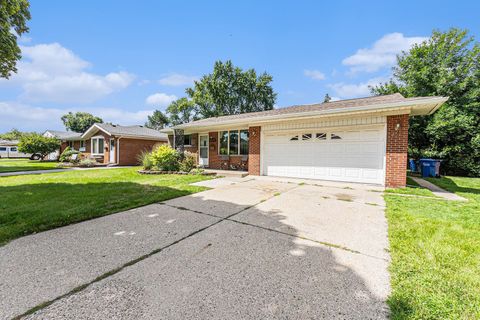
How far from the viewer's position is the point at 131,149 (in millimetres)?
17312

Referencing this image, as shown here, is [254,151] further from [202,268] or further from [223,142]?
[202,268]

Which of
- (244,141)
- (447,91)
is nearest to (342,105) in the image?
(244,141)

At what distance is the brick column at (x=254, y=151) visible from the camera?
9.52 meters

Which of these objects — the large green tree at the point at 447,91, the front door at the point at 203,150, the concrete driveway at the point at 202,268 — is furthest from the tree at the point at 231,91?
the concrete driveway at the point at 202,268

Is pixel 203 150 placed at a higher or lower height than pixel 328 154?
higher

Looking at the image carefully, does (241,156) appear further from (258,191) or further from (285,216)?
(285,216)

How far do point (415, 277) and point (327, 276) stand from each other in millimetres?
845

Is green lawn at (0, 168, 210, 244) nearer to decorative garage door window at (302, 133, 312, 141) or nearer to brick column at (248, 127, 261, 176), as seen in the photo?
brick column at (248, 127, 261, 176)

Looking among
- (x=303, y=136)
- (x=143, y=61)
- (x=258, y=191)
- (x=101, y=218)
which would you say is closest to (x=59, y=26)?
(x=143, y=61)

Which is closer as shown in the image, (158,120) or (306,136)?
(306,136)

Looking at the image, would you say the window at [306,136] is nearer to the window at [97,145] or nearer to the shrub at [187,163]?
the shrub at [187,163]

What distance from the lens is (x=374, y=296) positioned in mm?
1729

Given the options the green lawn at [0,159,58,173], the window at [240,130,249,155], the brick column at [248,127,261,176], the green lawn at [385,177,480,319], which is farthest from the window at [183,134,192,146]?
the green lawn at [385,177,480,319]

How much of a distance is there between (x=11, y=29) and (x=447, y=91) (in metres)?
21.6
